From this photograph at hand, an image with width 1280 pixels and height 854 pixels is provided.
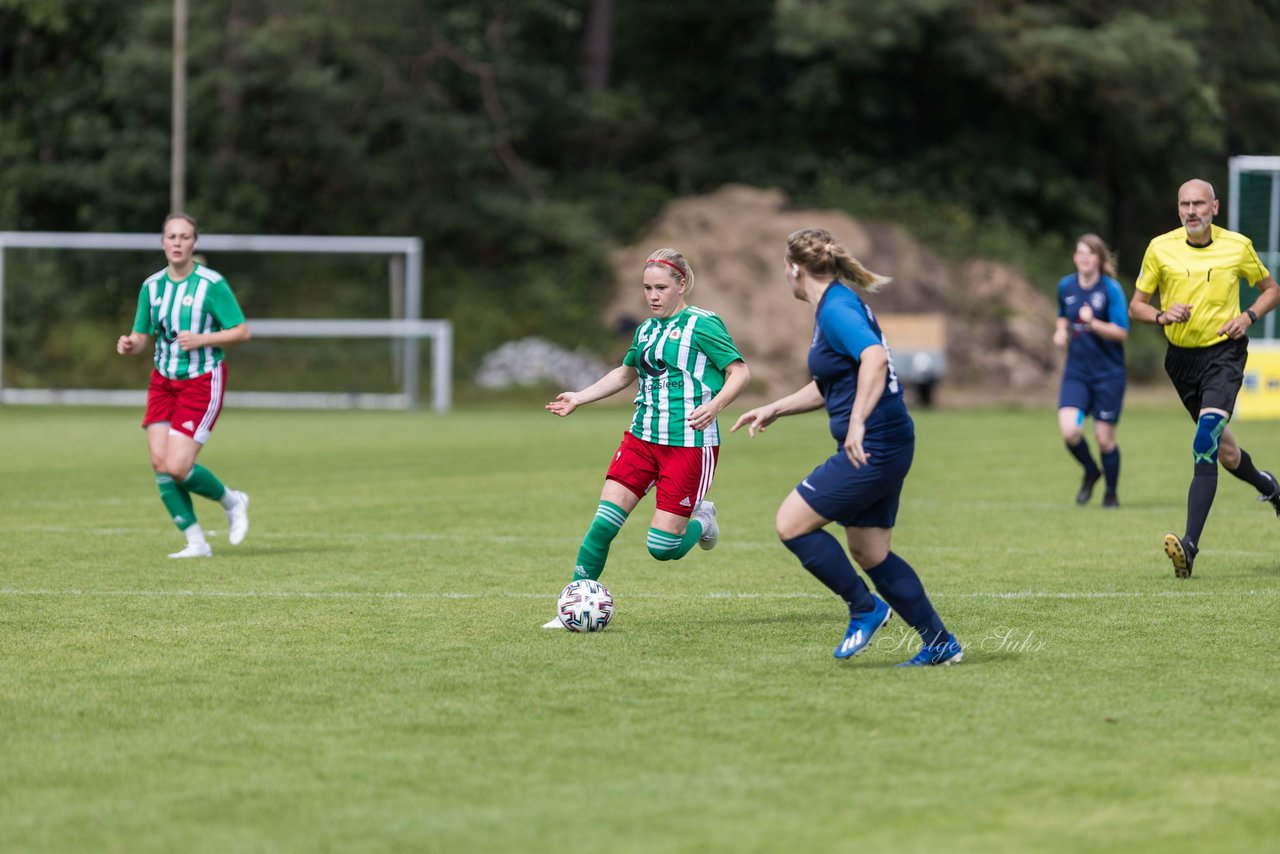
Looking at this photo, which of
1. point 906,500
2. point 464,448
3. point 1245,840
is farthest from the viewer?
point 464,448

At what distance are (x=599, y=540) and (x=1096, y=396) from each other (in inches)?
287

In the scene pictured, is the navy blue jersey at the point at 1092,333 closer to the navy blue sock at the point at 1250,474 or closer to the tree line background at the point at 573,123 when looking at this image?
the navy blue sock at the point at 1250,474

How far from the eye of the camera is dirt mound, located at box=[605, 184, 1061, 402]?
116 ft

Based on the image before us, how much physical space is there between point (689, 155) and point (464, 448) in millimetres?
21653

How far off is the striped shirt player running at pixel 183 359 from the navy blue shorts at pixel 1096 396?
6912 mm

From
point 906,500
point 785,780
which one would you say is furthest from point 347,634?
point 906,500

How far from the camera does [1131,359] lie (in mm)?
36781

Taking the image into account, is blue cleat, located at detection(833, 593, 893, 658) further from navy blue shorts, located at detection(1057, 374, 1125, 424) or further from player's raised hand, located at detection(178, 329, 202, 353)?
navy blue shorts, located at detection(1057, 374, 1125, 424)

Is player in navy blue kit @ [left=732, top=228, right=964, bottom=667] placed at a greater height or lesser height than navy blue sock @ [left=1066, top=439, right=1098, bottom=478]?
greater

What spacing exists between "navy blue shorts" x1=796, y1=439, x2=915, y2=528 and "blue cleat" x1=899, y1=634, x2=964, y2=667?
0.57m

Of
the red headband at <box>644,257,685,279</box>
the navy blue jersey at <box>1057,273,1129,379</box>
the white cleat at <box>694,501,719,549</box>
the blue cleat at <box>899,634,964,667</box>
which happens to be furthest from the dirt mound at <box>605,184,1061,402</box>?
the blue cleat at <box>899,634,964,667</box>

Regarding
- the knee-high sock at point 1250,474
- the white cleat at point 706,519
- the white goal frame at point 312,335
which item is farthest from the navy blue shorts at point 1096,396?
the white goal frame at point 312,335

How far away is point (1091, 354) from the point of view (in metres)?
14.1

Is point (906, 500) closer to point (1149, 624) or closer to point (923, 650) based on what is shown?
point (1149, 624)
